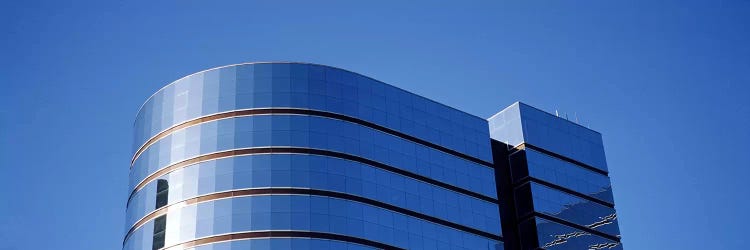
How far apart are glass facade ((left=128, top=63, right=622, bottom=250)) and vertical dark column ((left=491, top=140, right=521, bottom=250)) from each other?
122 millimetres

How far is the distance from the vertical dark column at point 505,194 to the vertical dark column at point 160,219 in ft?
120

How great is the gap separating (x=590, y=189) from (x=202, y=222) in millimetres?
47461

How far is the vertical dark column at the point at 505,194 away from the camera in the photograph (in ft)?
381

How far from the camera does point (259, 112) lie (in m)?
103

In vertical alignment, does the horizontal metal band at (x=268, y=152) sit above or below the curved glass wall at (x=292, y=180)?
above

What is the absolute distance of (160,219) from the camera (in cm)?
10225

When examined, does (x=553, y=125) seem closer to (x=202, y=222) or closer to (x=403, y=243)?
(x=403, y=243)

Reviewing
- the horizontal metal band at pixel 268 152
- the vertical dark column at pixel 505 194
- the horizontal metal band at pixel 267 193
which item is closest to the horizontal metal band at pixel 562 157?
the vertical dark column at pixel 505 194

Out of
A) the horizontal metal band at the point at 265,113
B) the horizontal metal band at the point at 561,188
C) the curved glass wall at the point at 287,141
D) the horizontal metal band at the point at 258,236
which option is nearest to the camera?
the horizontal metal band at the point at 258,236

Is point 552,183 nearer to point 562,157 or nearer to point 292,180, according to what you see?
point 562,157

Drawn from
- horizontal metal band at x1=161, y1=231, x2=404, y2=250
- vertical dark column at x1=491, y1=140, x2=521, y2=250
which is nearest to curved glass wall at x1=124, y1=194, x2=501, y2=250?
horizontal metal band at x1=161, y1=231, x2=404, y2=250

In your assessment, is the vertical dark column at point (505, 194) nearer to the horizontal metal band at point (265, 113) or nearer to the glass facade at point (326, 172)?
the glass facade at point (326, 172)

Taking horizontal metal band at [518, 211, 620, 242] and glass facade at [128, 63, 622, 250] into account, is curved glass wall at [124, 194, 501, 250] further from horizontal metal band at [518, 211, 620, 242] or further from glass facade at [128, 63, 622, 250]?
horizontal metal band at [518, 211, 620, 242]

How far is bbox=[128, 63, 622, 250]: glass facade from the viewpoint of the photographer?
3915 inches
